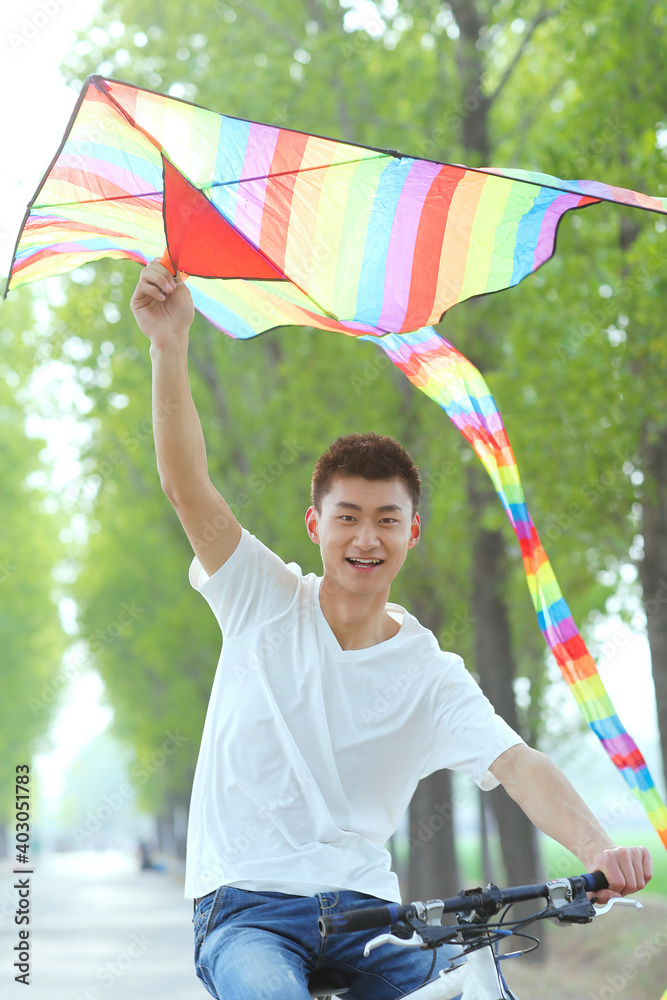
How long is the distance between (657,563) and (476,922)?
7.52m

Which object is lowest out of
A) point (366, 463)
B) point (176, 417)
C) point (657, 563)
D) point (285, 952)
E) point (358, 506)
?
point (285, 952)

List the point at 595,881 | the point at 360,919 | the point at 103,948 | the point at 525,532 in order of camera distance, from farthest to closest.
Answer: the point at 103,948 < the point at 525,532 < the point at 595,881 < the point at 360,919

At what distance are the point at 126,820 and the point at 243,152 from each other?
14149 centimetres

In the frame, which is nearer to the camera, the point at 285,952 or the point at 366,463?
the point at 285,952

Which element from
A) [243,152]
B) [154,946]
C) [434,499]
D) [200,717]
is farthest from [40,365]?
[243,152]

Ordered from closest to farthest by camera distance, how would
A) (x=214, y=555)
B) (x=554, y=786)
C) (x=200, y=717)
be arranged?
(x=554, y=786) → (x=214, y=555) → (x=200, y=717)

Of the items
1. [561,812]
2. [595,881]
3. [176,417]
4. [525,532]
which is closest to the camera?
[595,881]

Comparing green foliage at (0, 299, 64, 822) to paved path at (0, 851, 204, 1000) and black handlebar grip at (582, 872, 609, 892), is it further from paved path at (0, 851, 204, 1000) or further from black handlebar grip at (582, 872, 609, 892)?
black handlebar grip at (582, 872, 609, 892)

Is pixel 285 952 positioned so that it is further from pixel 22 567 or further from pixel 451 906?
pixel 22 567

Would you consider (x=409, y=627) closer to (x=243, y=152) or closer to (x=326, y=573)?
(x=326, y=573)

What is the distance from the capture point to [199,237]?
3.57 meters

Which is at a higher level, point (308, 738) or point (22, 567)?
point (22, 567)

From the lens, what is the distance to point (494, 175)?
10.8 feet

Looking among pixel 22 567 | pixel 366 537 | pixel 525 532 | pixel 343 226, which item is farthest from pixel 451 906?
pixel 22 567
